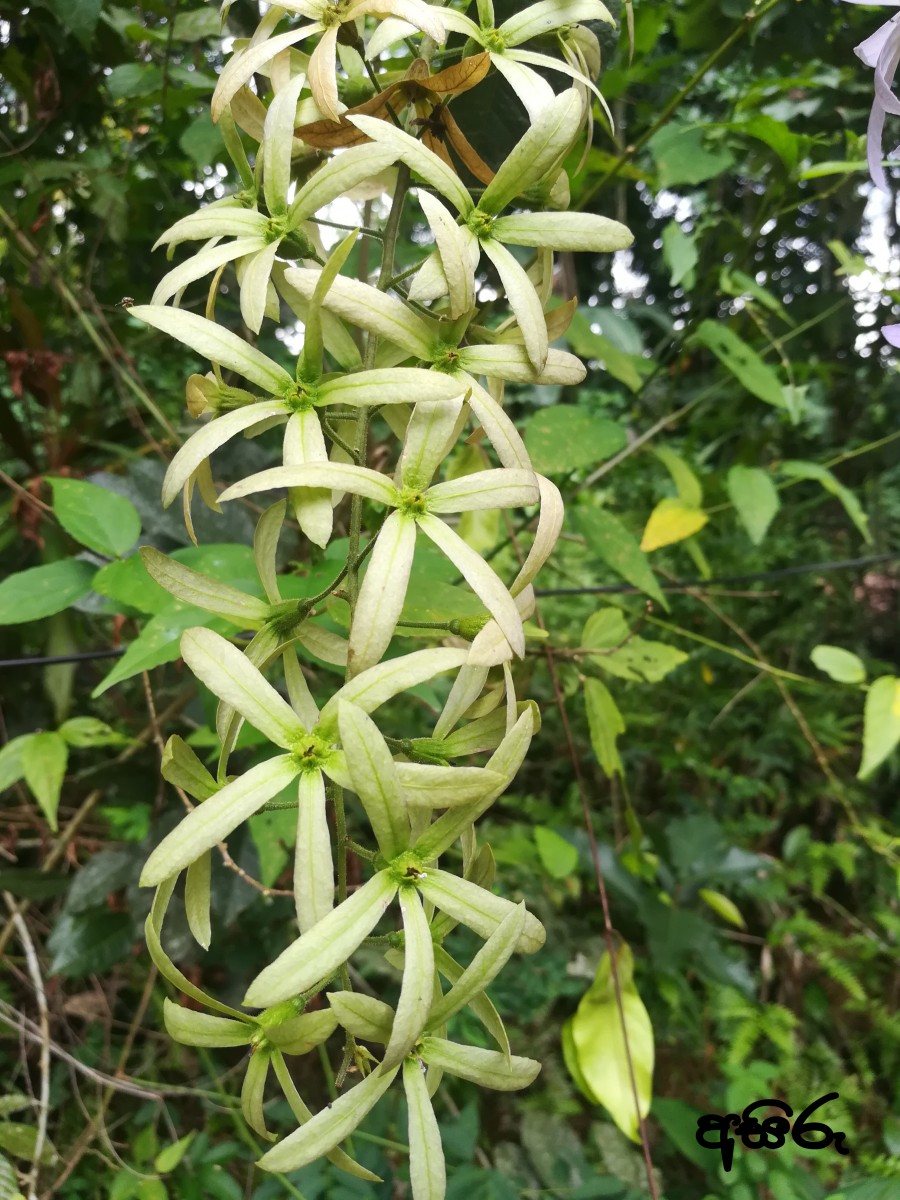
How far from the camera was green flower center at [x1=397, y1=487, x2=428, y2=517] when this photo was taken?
0.99 ft

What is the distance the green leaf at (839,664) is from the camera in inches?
35.6

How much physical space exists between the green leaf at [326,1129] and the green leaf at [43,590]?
1.25 ft

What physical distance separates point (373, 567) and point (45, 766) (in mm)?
523

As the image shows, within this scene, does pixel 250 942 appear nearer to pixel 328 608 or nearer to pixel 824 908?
pixel 328 608

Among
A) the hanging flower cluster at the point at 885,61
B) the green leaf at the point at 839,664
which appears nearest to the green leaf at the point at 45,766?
the hanging flower cluster at the point at 885,61

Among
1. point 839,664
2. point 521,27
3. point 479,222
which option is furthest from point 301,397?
point 839,664

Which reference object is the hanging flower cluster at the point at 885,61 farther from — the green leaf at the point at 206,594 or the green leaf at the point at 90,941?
the green leaf at the point at 90,941

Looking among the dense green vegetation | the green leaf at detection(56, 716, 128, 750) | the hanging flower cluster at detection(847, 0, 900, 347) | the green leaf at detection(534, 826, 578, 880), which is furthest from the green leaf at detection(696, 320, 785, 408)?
the green leaf at detection(56, 716, 128, 750)

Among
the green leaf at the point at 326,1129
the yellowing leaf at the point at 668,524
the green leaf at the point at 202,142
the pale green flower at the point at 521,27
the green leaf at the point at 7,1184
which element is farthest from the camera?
the yellowing leaf at the point at 668,524

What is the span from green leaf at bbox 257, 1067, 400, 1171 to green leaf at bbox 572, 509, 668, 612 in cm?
44

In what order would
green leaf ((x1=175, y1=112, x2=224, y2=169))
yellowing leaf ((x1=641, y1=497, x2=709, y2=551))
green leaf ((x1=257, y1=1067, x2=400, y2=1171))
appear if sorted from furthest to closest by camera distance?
1. yellowing leaf ((x1=641, y1=497, x2=709, y2=551))
2. green leaf ((x1=175, y1=112, x2=224, y2=169))
3. green leaf ((x1=257, y1=1067, x2=400, y2=1171))

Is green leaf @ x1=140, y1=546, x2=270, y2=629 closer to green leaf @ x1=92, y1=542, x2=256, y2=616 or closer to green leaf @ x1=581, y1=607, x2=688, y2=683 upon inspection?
green leaf @ x1=92, y1=542, x2=256, y2=616

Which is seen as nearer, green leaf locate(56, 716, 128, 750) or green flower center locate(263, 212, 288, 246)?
green flower center locate(263, 212, 288, 246)

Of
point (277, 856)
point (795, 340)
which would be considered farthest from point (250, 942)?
point (795, 340)
